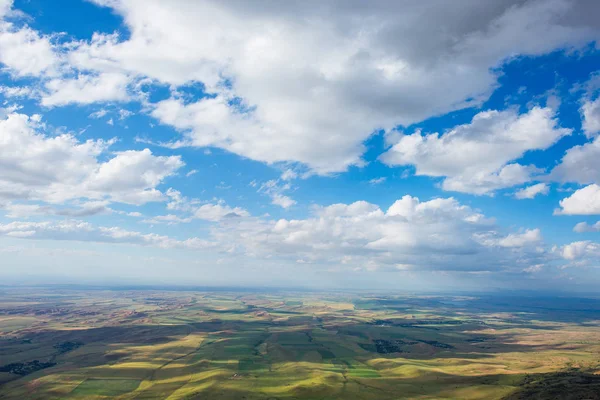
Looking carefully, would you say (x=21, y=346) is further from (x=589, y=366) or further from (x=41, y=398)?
(x=589, y=366)

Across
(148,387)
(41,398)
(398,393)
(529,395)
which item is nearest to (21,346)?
(41,398)

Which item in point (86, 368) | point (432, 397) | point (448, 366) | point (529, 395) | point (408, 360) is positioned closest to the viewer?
point (529, 395)

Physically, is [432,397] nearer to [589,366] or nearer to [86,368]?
[589,366]

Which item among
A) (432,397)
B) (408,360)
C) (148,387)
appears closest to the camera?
(432,397)

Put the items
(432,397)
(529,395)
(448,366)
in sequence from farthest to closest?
(448,366) → (432,397) → (529,395)

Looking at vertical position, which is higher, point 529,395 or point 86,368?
point 529,395

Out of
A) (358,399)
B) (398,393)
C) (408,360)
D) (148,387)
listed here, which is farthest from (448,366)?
(148,387)

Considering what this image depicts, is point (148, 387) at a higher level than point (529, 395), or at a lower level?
lower

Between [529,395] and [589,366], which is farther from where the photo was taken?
[589,366]

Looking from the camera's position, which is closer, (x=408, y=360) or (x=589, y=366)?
(x=589, y=366)
